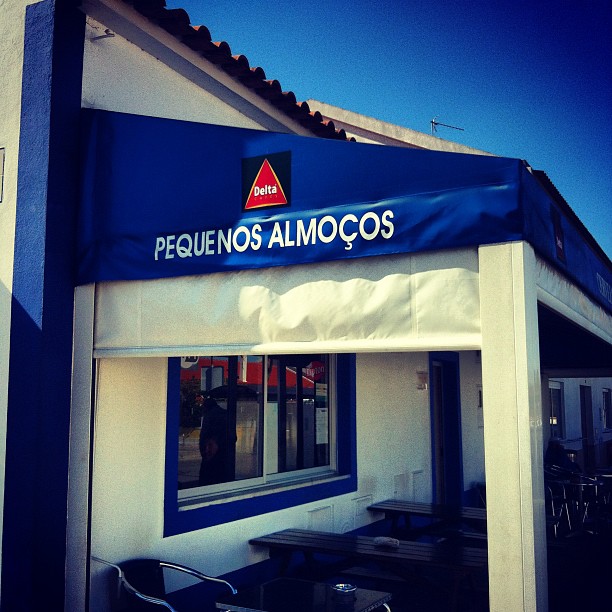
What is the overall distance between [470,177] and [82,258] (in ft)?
8.18

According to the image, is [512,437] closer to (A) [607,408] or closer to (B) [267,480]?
(B) [267,480]

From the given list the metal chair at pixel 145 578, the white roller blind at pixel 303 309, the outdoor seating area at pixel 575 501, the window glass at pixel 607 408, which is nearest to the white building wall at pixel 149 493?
the metal chair at pixel 145 578

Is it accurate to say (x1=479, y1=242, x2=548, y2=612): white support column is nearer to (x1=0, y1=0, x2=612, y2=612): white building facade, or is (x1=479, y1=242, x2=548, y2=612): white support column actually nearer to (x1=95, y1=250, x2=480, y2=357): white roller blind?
(x1=0, y1=0, x2=612, y2=612): white building facade

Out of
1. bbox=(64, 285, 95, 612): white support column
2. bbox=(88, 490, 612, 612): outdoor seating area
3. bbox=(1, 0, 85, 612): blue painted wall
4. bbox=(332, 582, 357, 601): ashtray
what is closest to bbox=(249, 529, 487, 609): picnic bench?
bbox=(88, 490, 612, 612): outdoor seating area

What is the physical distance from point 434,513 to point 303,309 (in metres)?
3.87

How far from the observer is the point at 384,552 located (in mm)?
5023

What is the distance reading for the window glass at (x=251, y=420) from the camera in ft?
17.7

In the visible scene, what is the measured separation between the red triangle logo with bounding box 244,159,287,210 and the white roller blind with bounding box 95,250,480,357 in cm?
37

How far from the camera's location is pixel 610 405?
21.6 meters

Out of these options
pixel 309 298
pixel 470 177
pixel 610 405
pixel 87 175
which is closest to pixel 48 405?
pixel 87 175

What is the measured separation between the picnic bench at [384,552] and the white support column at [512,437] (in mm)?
1850

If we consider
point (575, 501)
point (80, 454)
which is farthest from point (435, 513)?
point (575, 501)

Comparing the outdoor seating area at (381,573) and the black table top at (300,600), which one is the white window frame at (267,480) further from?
the black table top at (300,600)

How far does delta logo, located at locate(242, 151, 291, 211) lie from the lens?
12.3 ft
